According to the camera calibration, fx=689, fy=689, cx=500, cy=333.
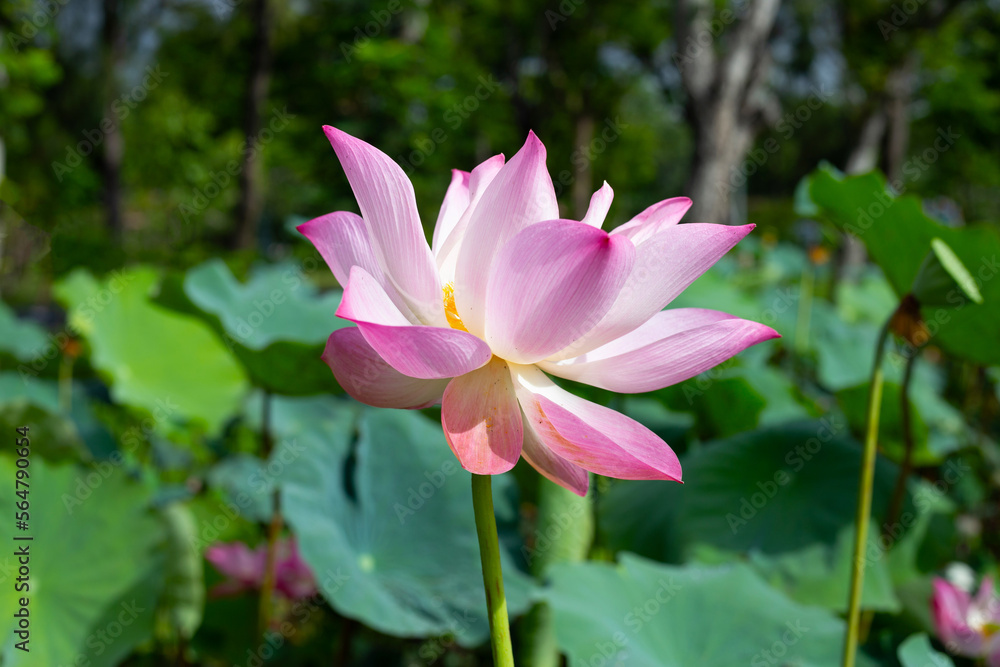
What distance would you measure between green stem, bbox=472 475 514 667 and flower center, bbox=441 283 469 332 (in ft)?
0.31

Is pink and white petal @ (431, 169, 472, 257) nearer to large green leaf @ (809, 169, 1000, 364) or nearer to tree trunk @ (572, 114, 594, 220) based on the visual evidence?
large green leaf @ (809, 169, 1000, 364)

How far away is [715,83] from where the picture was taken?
385 centimetres

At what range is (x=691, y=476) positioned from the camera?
0.85 metres

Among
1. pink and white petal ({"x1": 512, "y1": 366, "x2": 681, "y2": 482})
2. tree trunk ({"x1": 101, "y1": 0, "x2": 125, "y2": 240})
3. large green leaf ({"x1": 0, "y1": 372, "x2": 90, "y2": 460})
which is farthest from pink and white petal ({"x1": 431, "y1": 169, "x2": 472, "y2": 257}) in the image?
tree trunk ({"x1": 101, "y1": 0, "x2": 125, "y2": 240})

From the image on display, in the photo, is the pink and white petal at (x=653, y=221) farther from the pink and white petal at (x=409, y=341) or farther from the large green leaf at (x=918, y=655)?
the large green leaf at (x=918, y=655)

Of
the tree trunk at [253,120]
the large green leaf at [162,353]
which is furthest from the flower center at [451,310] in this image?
the tree trunk at [253,120]

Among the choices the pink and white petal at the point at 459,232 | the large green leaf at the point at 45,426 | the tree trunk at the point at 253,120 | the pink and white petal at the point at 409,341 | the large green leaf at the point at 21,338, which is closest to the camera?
the pink and white petal at the point at 409,341

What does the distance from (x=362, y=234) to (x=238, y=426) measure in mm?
1402

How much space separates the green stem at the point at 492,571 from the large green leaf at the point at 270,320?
456mm

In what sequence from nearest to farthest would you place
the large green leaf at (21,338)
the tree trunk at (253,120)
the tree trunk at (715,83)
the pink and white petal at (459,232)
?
the pink and white petal at (459,232), the large green leaf at (21,338), the tree trunk at (715,83), the tree trunk at (253,120)

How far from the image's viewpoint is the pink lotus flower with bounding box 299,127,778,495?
0.29 m

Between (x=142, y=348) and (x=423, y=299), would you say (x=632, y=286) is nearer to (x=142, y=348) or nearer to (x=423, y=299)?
(x=423, y=299)

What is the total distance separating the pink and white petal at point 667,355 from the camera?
31cm

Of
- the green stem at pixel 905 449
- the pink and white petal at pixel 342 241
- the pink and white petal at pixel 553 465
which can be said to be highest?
the pink and white petal at pixel 342 241
